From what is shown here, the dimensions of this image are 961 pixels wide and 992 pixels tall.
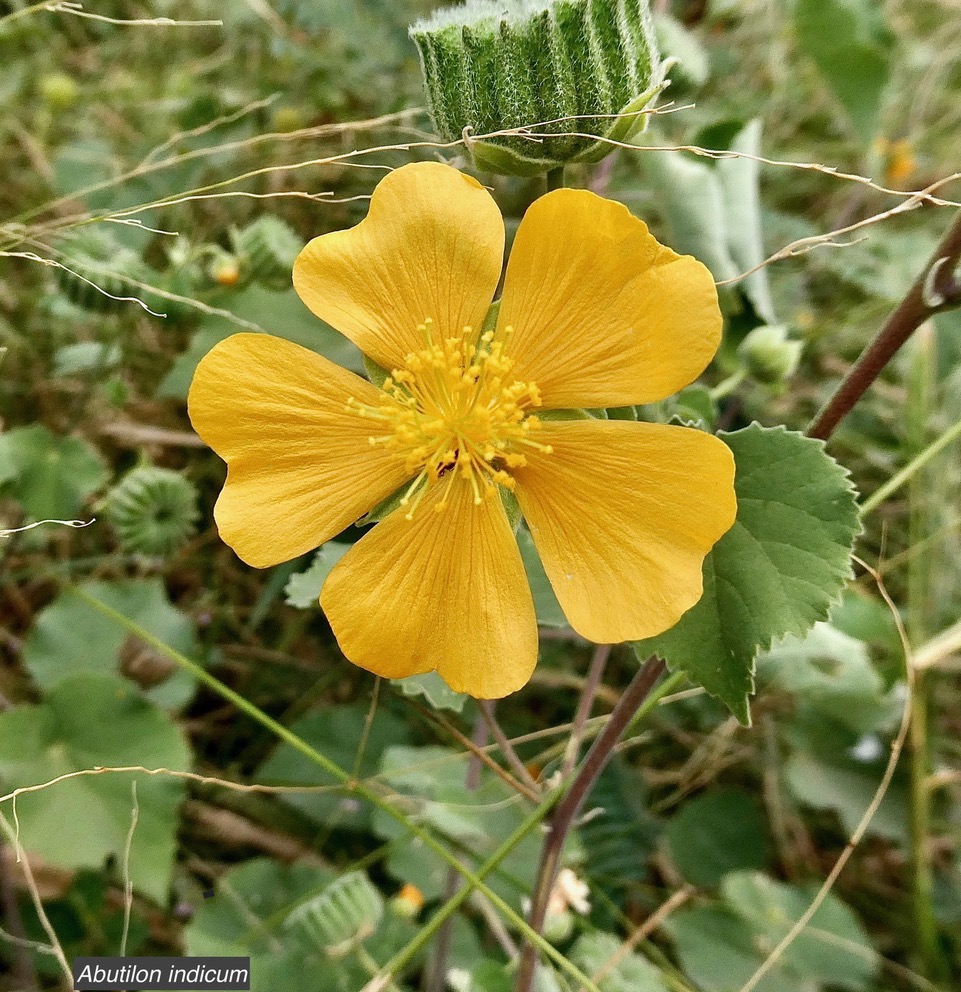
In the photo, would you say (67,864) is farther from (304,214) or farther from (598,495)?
(304,214)

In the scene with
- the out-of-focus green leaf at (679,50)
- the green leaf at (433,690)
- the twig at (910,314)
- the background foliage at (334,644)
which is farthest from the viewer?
the out-of-focus green leaf at (679,50)

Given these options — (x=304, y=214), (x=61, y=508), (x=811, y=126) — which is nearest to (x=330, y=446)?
(x=61, y=508)

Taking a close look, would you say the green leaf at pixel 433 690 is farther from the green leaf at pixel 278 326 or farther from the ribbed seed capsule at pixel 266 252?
the ribbed seed capsule at pixel 266 252

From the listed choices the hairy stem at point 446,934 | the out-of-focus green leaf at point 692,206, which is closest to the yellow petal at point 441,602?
the hairy stem at point 446,934

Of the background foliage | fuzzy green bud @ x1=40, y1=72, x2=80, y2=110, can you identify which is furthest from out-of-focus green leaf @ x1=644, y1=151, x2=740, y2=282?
fuzzy green bud @ x1=40, y1=72, x2=80, y2=110

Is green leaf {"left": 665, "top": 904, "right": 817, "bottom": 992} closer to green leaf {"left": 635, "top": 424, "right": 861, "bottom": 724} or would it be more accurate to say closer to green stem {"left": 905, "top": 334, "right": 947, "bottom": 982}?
green stem {"left": 905, "top": 334, "right": 947, "bottom": 982}

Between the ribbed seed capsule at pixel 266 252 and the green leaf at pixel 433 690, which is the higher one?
the ribbed seed capsule at pixel 266 252
